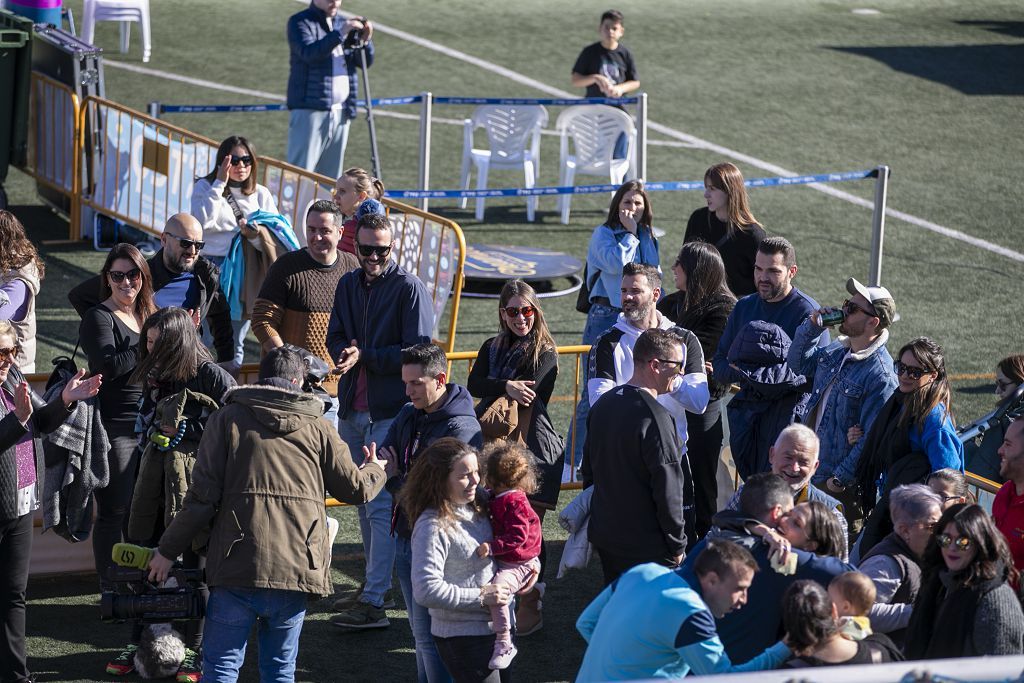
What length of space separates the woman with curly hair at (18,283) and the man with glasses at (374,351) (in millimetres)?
1634

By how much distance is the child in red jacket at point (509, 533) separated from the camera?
582 centimetres

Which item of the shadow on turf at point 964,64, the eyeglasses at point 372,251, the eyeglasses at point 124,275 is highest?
the shadow on turf at point 964,64

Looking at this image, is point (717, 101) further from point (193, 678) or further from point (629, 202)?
point (193, 678)

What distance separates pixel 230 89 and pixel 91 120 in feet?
24.0

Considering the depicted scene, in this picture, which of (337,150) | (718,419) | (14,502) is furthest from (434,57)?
(14,502)

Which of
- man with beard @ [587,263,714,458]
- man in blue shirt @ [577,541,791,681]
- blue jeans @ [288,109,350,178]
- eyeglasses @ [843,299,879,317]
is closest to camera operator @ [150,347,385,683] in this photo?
man in blue shirt @ [577,541,791,681]

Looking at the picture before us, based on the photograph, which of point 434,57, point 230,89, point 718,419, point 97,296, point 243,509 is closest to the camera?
point 243,509

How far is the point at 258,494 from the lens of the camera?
18.7 feet

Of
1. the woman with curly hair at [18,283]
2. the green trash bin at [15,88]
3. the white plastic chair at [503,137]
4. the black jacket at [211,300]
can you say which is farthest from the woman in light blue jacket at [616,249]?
the green trash bin at [15,88]

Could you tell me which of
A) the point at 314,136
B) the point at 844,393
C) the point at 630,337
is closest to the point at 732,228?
the point at 630,337

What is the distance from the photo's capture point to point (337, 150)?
14.0 meters

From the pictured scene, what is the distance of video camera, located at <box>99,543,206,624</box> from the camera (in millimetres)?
6074

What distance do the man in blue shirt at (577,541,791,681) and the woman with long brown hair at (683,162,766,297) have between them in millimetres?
4560

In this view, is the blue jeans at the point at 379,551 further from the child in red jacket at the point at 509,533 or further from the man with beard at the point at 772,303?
the man with beard at the point at 772,303
